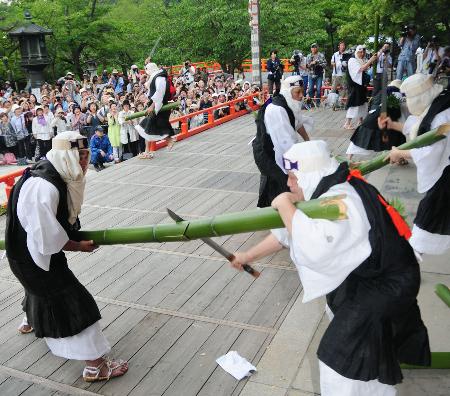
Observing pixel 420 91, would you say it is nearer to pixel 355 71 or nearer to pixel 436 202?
pixel 436 202

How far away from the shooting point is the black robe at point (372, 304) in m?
2.18

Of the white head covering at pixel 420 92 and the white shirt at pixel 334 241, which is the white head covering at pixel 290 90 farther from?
the white shirt at pixel 334 241

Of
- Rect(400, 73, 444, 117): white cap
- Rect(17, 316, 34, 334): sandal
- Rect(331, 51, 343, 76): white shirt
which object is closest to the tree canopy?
Rect(331, 51, 343, 76): white shirt

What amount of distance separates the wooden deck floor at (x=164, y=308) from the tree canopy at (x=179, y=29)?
12.0m

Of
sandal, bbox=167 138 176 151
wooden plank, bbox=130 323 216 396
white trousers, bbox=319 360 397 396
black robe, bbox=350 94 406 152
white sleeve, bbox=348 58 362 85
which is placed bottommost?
wooden plank, bbox=130 323 216 396

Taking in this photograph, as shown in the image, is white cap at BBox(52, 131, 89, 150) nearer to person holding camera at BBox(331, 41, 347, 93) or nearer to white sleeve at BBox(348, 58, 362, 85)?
white sleeve at BBox(348, 58, 362, 85)

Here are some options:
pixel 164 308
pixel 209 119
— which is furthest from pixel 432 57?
pixel 164 308

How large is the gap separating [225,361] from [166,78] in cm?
633

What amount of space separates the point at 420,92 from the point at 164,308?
285 cm

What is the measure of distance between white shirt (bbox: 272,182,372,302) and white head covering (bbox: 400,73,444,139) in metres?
2.45

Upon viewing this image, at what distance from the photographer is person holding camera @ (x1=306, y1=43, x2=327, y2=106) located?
13129 millimetres

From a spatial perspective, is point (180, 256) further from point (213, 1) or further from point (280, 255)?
point (213, 1)

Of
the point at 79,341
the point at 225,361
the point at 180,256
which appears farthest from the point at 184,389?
the point at 180,256

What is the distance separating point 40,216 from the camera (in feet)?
9.55
